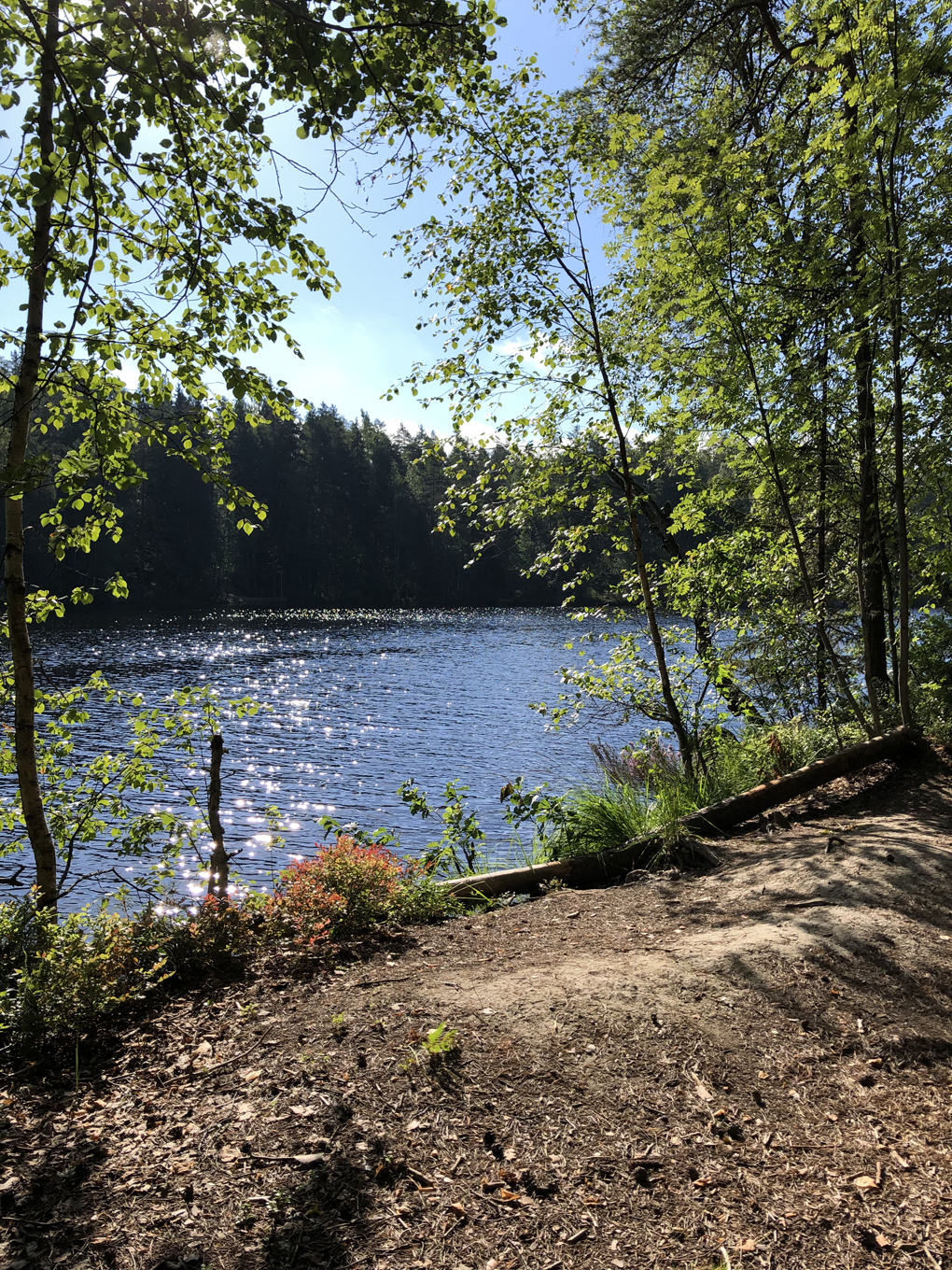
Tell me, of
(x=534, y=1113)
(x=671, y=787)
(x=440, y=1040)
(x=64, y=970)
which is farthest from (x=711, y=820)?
(x=64, y=970)

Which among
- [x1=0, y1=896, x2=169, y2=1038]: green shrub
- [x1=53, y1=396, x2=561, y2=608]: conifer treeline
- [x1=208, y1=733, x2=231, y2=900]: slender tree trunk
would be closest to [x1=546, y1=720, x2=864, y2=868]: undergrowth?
[x1=208, y1=733, x2=231, y2=900]: slender tree trunk

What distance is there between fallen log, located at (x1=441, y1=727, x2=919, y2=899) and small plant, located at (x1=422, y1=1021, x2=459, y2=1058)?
2.53 m

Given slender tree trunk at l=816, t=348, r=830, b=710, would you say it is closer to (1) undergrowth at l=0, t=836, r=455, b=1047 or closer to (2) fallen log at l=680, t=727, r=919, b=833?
(2) fallen log at l=680, t=727, r=919, b=833

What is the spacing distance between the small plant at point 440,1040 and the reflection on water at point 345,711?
321 centimetres

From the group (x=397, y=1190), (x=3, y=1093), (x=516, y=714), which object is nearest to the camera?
(x=397, y=1190)

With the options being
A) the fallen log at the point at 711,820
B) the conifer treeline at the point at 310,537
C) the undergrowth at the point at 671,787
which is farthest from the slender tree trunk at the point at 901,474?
the conifer treeline at the point at 310,537

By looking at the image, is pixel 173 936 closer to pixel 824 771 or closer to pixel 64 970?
pixel 64 970

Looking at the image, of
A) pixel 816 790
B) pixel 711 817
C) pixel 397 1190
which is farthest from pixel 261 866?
pixel 397 1190

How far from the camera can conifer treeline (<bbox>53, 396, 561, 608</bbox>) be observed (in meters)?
64.9

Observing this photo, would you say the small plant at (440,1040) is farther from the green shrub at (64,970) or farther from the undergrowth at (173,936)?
the green shrub at (64,970)

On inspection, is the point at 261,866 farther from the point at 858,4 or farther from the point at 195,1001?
the point at 858,4

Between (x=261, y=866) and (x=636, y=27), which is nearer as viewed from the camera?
(x=636, y=27)

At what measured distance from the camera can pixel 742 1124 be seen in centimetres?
274

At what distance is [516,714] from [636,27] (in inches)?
651
